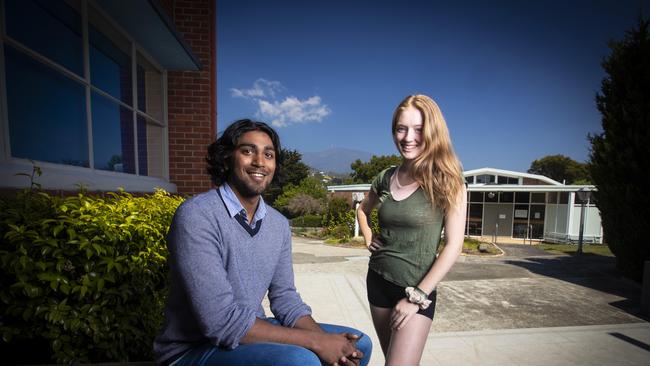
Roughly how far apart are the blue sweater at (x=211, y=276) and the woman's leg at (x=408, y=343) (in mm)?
755

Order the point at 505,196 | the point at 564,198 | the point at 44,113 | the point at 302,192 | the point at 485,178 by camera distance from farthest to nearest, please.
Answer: the point at 302,192, the point at 485,178, the point at 505,196, the point at 564,198, the point at 44,113

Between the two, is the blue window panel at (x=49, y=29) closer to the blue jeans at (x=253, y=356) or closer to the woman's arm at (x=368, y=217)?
the blue jeans at (x=253, y=356)

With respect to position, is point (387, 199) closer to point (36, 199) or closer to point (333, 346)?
point (333, 346)

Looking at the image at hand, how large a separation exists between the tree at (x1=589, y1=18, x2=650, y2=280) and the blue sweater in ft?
26.0

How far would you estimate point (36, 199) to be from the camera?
185 cm

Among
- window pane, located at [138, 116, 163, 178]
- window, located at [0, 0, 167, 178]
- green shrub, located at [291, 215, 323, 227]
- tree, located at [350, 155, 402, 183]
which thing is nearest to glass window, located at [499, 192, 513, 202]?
green shrub, located at [291, 215, 323, 227]

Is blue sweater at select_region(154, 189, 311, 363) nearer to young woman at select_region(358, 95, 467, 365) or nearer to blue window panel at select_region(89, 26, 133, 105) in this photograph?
young woman at select_region(358, 95, 467, 365)

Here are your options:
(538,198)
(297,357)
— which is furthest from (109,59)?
(538,198)

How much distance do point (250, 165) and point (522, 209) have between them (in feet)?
79.4

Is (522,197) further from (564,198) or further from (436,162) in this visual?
(436,162)

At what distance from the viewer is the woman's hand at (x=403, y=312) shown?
4.84 ft

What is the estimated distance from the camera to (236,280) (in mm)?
1241

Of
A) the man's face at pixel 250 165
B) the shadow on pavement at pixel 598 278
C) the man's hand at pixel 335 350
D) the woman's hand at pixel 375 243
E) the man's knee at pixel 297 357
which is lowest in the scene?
the shadow on pavement at pixel 598 278

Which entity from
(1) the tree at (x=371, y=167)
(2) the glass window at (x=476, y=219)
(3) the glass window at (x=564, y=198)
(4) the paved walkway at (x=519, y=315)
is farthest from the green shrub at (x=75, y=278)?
(1) the tree at (x=371, y=167)
